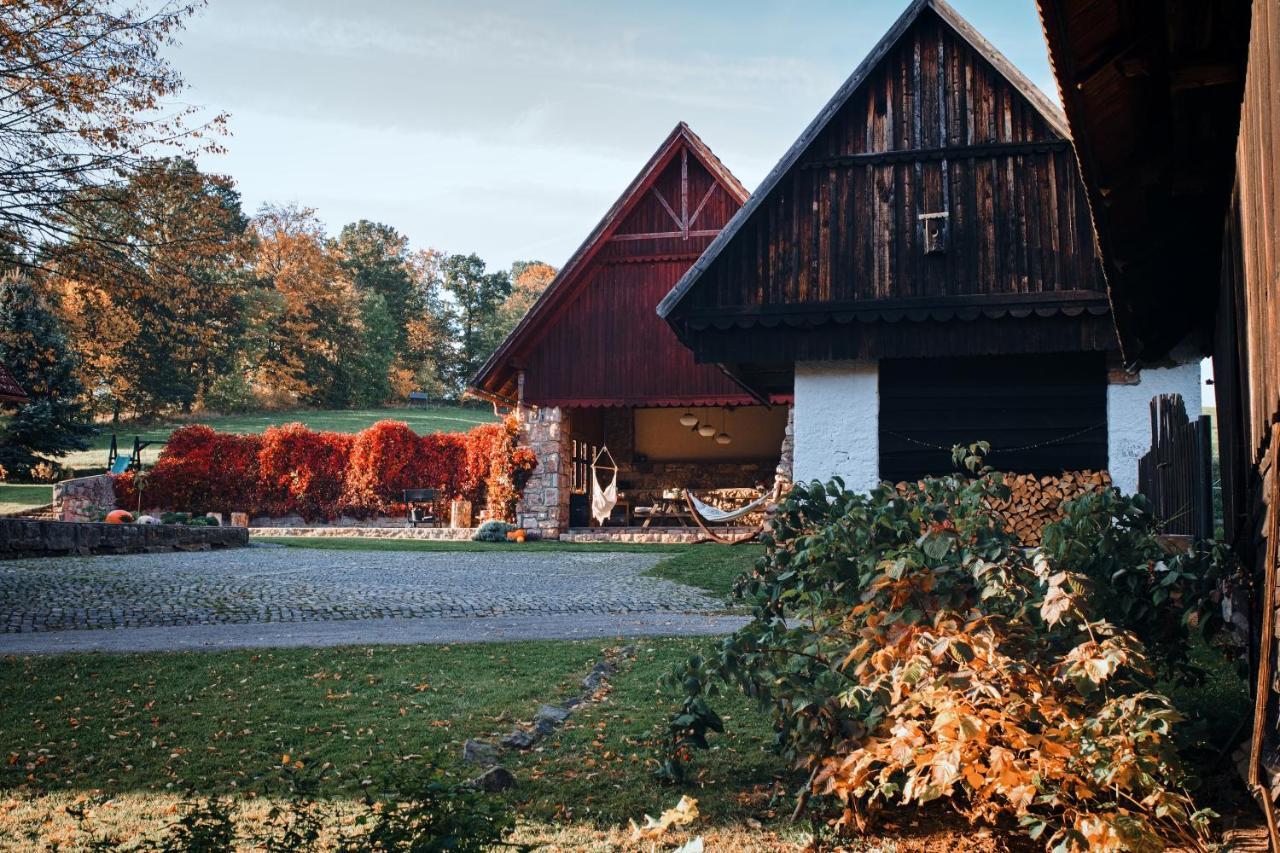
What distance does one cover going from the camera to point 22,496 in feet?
86.4

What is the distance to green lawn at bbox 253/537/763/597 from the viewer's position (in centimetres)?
1264

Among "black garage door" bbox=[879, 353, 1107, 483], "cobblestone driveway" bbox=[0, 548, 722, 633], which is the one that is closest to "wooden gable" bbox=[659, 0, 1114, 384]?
"black garage door" bbox=[879, 353, 1107, 483]

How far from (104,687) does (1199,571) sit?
6192 millimetres

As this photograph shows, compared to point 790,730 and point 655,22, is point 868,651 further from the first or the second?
point 655,22

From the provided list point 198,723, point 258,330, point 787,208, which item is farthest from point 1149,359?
point 258,330

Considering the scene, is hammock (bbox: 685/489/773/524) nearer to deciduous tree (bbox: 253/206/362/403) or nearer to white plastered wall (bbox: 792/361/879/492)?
white plastered wall (bbox: 792/361/879/492)

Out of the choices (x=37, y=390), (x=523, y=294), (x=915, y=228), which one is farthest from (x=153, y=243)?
(x=523, y=294)

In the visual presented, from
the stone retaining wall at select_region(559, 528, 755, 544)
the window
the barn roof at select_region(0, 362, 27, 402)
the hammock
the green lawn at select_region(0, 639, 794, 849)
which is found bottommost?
the green lawn at select_region(0, 639, 794, 849)

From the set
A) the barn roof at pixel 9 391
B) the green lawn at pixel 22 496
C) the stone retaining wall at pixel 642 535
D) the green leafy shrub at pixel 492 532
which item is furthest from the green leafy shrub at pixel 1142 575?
the green lawn at pixel 22 496

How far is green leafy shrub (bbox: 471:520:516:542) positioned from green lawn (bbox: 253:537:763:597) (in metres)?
0.37

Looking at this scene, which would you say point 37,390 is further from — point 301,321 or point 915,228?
point 915,228

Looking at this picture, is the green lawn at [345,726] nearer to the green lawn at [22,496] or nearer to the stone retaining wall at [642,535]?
the stone retaining wall at [642,535]

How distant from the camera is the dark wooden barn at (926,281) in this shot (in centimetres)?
1123

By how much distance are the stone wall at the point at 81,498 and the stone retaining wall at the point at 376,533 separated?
3.35 meters
